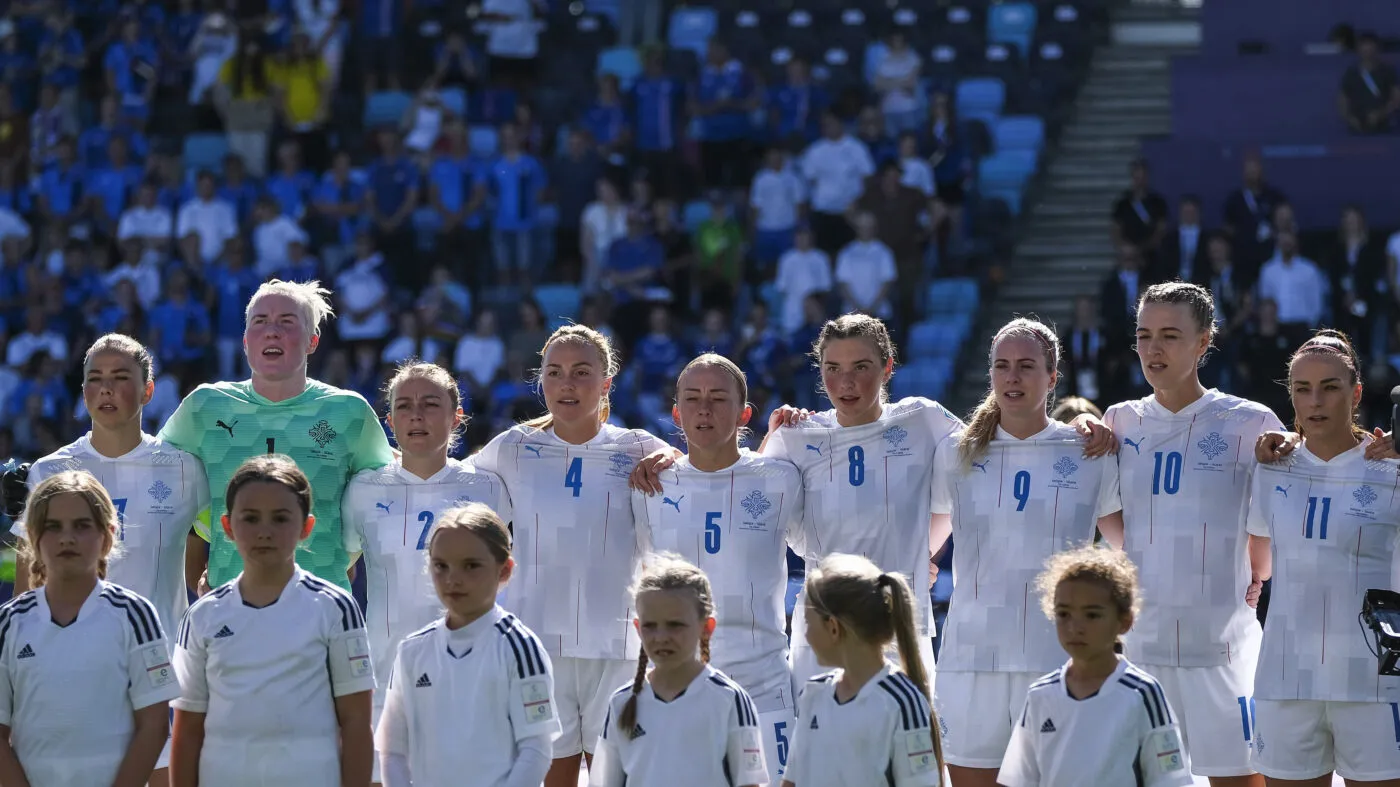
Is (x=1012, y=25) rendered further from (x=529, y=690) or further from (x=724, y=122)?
(x=529, y=690)

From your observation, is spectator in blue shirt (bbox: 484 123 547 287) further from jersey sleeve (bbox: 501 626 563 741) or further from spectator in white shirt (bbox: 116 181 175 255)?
jersey sleeve (bbox: 501 626 563 741)

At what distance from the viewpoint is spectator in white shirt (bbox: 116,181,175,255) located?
16.0 metres

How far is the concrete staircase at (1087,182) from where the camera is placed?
596 inches

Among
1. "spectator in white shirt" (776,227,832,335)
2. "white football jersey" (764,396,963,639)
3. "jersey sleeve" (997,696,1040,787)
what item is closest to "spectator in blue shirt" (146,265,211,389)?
"spectator in white shirt" (776,227,832,335)

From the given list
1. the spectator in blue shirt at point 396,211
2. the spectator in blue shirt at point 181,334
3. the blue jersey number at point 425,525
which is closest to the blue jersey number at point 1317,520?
the blue jersey number at point 425,525

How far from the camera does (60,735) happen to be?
17.0 ft

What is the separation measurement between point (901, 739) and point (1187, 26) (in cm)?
1449

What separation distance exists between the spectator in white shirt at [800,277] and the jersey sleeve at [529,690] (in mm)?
9260

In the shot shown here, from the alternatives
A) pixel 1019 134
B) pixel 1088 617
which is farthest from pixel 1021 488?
pixel 1019 134

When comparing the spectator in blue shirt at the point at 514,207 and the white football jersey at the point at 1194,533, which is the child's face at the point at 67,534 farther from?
the spectator in blue shirt at the point at 514,207

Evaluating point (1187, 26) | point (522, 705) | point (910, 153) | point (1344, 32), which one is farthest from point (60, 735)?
point (1187, 26)

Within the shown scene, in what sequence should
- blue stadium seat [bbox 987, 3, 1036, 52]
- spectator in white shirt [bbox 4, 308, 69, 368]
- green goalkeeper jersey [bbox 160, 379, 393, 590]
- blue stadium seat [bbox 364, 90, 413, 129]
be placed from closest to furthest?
1. green goalkeeper jersey [bbox 160, 379, 393, 590]
2. spectator in white shirt [bbox 4, 308, 69, 368]
3. blue stadium seat [bbox 987, 3, 1036, 52]
4. blue stadium seat [bbox 364, 90, 413, 129]

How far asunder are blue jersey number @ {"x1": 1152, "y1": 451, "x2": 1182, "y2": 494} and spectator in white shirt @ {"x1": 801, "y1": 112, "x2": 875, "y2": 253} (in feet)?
28.8

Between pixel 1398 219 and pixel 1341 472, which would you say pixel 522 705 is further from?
pixel 1398 219
